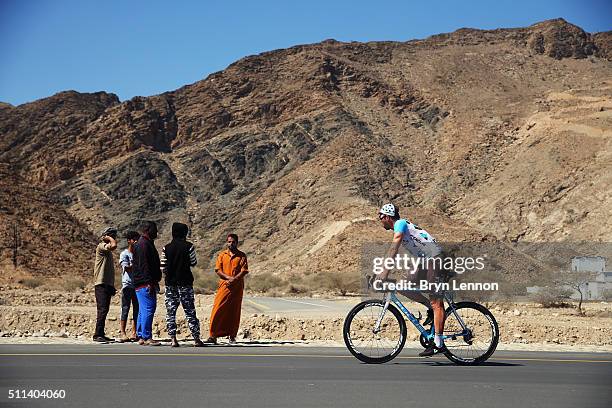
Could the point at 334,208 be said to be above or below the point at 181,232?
above

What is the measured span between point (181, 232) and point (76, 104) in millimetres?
98744

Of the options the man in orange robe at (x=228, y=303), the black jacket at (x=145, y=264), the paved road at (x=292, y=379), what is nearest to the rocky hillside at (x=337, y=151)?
the man in orange robe at (x=228, y=303)

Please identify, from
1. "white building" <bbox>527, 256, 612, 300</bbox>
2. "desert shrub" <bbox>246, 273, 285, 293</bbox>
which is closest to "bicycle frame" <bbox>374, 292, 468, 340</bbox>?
"white building" <bbox>527, 256, 612, 300</bbox>

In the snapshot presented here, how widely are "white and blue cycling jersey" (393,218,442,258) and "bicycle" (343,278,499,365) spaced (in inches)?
21.5

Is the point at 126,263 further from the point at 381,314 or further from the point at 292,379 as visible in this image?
the point at 292,379

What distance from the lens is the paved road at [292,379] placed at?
782cm

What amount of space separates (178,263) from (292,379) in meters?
4.80

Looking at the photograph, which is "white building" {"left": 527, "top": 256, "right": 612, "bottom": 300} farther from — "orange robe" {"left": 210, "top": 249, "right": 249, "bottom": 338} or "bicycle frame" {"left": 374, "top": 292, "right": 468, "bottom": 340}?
"bicycle frame" {"left": 374, "top": 292, "right": 468, "bottom": 340}

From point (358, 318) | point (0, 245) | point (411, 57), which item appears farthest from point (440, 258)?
point (411, 57)

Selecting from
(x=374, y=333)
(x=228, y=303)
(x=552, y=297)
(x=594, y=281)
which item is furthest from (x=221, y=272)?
(x=594, y=281)

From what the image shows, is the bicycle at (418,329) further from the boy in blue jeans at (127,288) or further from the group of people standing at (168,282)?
the boy in blue jeans at (127,288)

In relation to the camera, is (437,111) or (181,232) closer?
(181,232)

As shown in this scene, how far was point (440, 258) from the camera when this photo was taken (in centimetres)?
1050

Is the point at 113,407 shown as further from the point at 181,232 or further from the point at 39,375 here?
the point at 181,232
